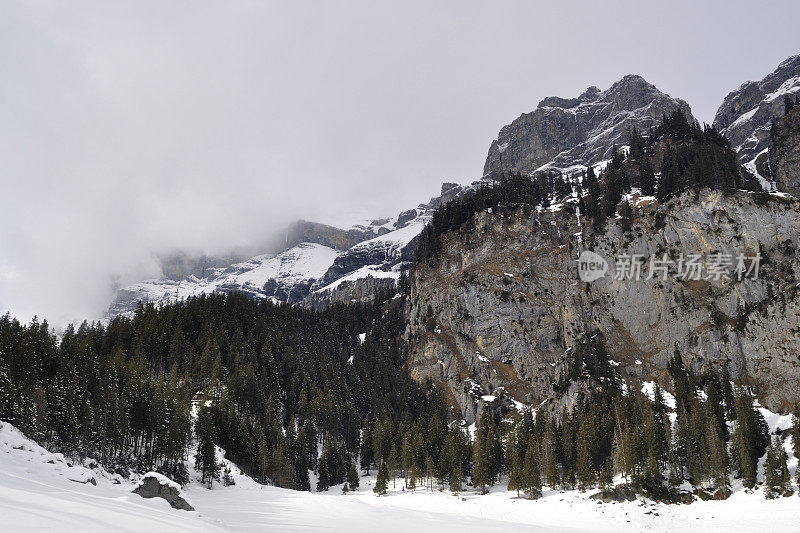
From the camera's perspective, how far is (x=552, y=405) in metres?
112

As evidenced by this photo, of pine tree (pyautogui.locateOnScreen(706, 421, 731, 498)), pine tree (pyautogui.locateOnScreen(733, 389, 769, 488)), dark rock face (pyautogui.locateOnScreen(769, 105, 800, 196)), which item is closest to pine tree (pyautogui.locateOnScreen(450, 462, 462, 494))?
pine tree (pyautogui.locateOnScreen(706, 421, 731, 498))

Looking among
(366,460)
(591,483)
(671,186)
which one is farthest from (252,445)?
(671,186)

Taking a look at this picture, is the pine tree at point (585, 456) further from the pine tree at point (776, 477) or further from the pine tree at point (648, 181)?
the pine tree at point (648, 181)

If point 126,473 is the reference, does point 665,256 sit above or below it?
above

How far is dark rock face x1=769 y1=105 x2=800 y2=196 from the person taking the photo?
146m

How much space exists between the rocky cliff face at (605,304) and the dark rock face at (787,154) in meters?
51.5

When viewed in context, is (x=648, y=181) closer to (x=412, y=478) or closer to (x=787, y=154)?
(x=787, y=154)

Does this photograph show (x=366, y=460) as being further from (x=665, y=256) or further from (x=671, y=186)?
(x=671, y=186)

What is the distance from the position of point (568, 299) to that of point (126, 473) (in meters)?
109

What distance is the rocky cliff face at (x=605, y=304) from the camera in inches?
3920

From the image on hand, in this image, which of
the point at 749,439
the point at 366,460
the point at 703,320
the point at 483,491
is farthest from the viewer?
the point at 703,320

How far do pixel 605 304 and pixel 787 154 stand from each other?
8713 centimetres

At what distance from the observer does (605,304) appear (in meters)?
123

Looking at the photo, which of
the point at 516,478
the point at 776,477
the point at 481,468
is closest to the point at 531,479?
the point at 516,478
